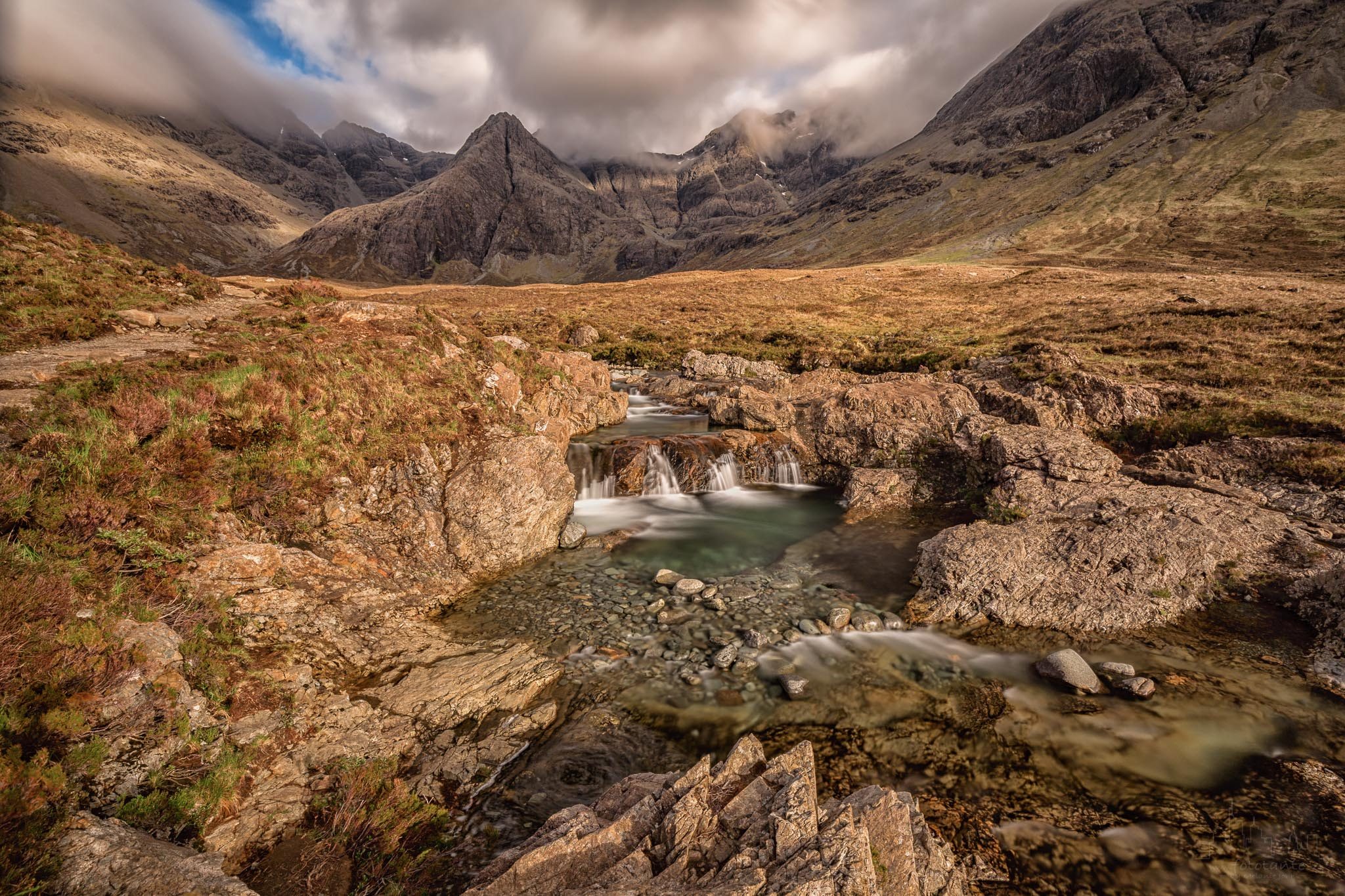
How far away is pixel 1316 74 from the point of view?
133250 mm

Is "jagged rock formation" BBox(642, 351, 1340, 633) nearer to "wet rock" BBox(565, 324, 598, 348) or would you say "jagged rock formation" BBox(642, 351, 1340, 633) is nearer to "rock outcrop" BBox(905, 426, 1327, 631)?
"rock outcrop" BBox(905, 426, 1327, 631)

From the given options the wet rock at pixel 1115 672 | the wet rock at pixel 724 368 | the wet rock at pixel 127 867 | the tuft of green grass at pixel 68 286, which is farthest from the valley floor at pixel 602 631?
the wet rock at pixel 724 368

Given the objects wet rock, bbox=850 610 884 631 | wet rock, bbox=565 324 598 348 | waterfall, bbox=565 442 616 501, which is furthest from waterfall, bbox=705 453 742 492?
wet rock, bbox=565 324 598 348

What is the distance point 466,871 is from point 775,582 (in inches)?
370

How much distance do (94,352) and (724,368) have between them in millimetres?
36142

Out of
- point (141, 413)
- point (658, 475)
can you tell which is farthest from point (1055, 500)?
point (141, 413)

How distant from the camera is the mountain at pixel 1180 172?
94250mm

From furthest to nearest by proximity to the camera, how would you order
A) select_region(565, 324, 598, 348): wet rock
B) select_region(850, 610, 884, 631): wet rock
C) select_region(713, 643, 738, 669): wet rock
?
select_region(565, 324, 598, 348): wet rock, select_region(850, 610, 884, 631): wet rock, select_region(713, 643, 738, 669): wet rock

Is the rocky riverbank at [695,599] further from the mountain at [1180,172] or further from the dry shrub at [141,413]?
the mountain at [1180,172]

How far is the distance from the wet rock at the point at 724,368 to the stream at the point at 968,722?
28260 mm

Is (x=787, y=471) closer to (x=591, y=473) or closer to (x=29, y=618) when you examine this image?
(x=591, y=473)

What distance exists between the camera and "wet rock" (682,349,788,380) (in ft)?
133

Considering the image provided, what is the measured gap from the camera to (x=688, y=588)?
12602mm

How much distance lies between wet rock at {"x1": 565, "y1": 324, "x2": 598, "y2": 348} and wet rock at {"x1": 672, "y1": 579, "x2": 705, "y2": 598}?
4264 cm
